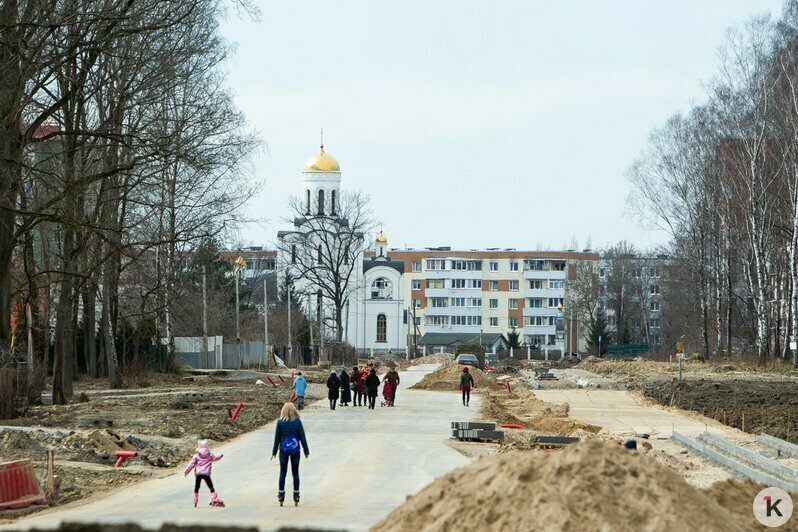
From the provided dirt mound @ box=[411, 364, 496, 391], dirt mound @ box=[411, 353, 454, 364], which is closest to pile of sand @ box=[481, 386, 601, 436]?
dirt mound @ box=[411, 364, 496, 391]

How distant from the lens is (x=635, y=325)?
146 m

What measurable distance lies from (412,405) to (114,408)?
450 inches

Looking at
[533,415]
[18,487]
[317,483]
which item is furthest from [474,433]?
[18,487]

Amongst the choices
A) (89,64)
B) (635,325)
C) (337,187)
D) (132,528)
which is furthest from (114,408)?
(635,325)

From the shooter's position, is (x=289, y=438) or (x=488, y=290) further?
(x=488, y=290)

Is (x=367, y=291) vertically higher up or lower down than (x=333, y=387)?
higher up

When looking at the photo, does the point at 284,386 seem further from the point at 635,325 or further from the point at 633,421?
the point at 635,325

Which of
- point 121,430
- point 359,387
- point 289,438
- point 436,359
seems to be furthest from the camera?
point 436,359

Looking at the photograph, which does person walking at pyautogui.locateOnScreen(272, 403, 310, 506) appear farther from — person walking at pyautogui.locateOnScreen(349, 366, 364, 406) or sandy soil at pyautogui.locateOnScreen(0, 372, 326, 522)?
person walking at pyautogui.locateOnScreen(349, 366, 364, 406)

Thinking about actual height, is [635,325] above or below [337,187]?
below

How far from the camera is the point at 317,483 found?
67.8 ft

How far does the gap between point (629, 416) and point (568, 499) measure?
Result: 29.2 m

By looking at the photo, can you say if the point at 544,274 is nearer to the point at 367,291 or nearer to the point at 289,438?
the point at 367,291

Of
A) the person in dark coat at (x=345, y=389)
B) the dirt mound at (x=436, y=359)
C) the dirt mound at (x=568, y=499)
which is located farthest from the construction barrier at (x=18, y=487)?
the dirt mound at (x=436, y=359)
